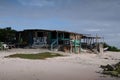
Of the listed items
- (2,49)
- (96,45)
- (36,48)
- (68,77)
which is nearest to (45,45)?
(36,48)

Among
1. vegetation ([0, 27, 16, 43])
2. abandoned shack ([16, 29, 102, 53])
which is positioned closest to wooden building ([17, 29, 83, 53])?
abandoned shack ([16, 29, 102, 53])

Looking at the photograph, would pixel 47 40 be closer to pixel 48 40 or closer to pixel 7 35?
pixel 48 40

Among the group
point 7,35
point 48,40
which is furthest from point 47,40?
point 7,35

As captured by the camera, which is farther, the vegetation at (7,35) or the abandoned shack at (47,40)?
the vegetation at (7,35)

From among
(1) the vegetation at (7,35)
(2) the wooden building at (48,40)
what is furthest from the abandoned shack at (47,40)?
(1) the vegetation at (7,35)

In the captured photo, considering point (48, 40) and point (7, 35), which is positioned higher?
point (7, 35)

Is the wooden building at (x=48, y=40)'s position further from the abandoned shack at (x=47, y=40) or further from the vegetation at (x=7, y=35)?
the vegetation at (x=7, y=35)

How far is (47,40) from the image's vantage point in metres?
51.7

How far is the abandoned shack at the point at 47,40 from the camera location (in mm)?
50109

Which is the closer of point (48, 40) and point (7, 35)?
point (48, 40)

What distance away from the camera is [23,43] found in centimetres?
5247

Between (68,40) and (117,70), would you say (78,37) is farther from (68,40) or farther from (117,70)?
(117,70)

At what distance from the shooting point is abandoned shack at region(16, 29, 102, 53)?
50.1 meters

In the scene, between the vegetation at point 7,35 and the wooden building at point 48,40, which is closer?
the wooden building at point 48,40
